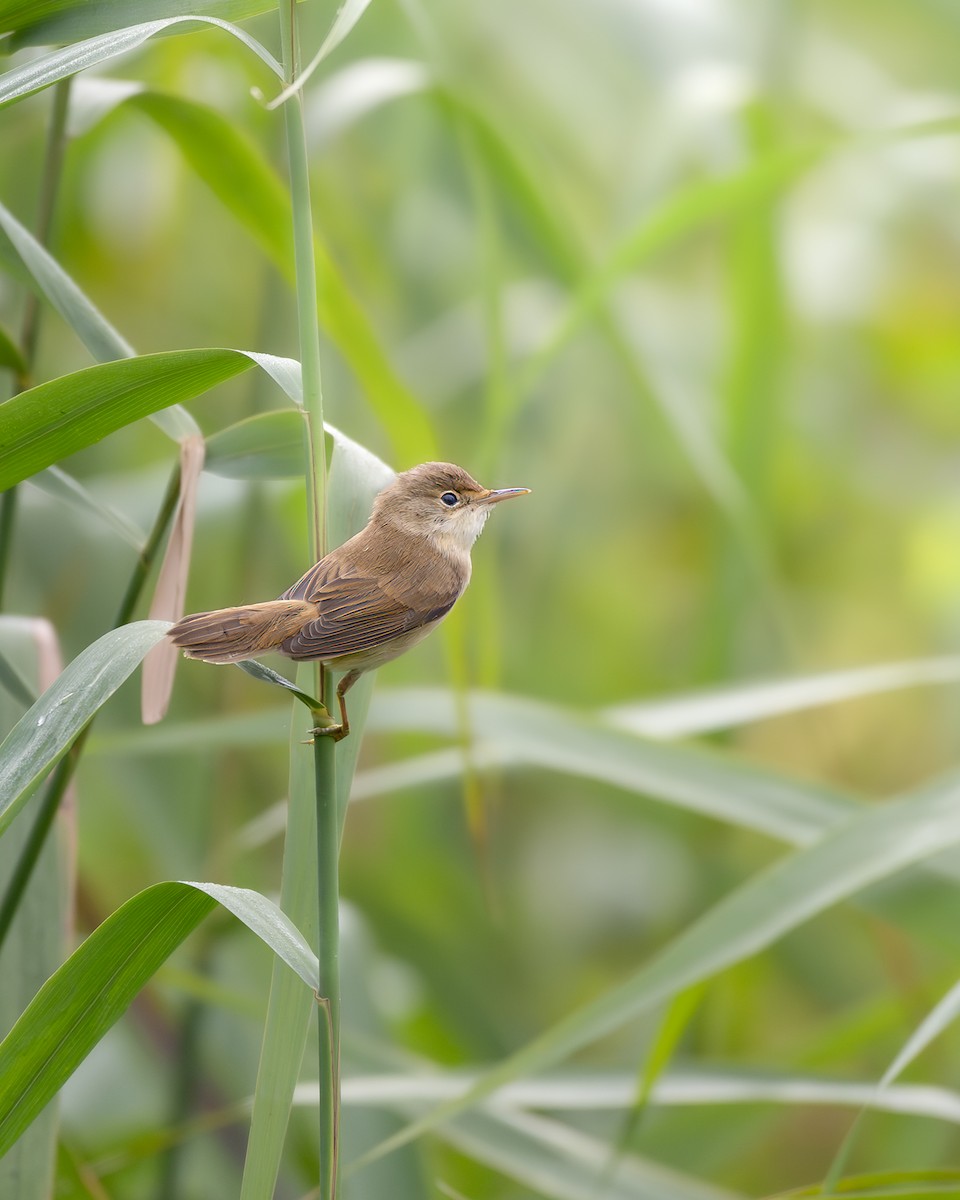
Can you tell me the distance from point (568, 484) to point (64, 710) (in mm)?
2446

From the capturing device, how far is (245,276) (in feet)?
9.63

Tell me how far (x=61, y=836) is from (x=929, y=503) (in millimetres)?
2485

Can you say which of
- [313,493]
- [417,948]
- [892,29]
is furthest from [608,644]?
[313,493]

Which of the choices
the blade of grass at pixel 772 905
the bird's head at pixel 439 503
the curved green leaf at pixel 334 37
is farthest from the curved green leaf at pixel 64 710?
the blade of grass at pixel 772 905

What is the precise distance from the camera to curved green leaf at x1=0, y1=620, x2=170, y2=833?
711 millimetres

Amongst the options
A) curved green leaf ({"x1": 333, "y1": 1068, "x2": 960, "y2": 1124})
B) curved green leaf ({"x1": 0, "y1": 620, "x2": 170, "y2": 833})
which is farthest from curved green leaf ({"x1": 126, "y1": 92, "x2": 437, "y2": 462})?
curved green leaf ({"x1": 333, "y1": 1068, "x2": 960, "y2": 1124})

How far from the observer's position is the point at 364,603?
91cm

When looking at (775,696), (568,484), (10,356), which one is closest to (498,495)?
(10,356)

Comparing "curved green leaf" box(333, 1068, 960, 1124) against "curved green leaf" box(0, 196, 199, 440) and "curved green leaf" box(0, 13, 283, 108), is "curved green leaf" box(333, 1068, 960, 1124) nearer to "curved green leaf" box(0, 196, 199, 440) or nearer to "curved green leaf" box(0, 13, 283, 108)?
"curved green leaf" box(0, 196, 199, 440)

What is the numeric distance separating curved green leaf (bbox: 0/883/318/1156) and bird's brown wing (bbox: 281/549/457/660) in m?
0.19

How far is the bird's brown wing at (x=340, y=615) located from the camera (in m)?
0.88

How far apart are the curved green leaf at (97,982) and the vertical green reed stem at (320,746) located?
0.09ft

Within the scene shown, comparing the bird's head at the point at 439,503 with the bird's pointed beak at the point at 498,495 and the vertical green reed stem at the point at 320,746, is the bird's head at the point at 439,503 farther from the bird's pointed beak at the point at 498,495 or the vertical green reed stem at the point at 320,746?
the vertical green reed stem at the point at 320,746

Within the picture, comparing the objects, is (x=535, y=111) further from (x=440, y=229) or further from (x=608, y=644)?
(x=608, y=644)
